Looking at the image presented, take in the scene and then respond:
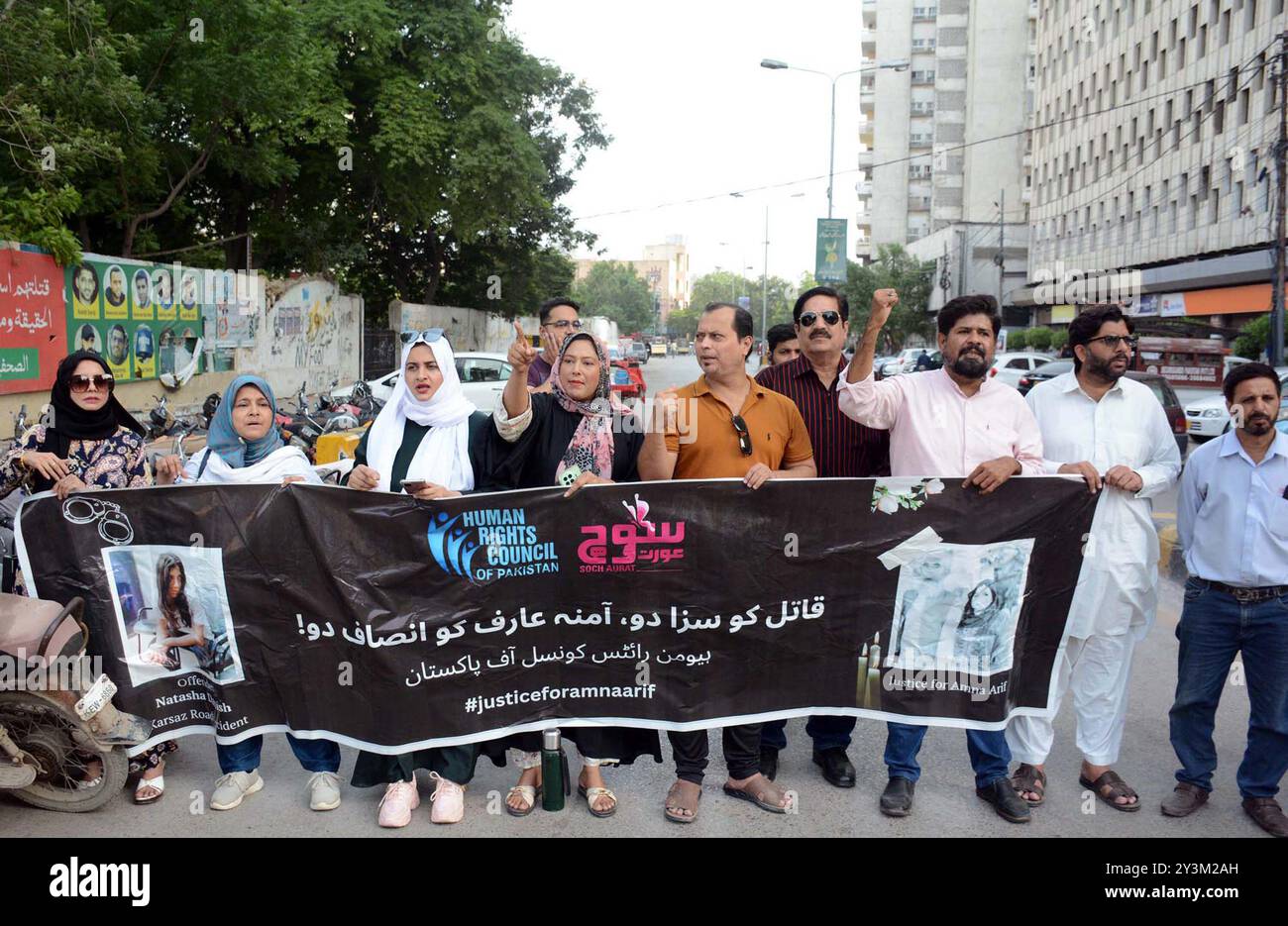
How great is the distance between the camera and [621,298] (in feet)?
423

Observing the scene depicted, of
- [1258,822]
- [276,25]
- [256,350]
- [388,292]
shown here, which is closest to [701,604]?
[1258,822]

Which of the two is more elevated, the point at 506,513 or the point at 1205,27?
the point at 1205,27

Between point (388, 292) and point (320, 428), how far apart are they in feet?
72.7

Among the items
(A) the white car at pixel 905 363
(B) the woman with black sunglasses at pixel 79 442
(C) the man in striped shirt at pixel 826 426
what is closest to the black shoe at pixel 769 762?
(C) the man in striped shirt at pixel 826 426

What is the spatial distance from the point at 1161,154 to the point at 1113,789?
46.4 meters

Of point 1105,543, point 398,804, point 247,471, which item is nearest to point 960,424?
point 1105,543

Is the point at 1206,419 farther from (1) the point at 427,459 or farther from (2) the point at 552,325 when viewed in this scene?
(1) the point at 427,459

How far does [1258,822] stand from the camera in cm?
409

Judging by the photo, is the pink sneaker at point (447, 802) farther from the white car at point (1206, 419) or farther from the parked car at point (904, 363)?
the parked car at point (904, 363)

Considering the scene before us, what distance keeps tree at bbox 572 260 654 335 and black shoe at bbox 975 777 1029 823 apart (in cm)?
11670

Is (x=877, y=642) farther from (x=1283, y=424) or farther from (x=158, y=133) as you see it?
(x=158, y=133)

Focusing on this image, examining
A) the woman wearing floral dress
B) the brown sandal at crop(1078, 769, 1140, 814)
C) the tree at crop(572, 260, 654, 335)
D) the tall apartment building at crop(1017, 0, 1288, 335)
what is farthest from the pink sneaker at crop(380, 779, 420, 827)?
the tree at crop(572, 260, 654, 335)

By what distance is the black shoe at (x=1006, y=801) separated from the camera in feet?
13.6

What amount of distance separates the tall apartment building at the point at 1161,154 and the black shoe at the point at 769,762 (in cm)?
3087
